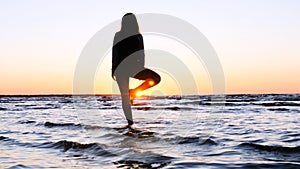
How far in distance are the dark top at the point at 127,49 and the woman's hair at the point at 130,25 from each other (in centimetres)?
16

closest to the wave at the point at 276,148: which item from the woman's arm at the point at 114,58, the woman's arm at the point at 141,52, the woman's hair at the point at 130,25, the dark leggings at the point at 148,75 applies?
the dark leggings at the point at 148,75

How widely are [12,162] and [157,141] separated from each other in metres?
2.59

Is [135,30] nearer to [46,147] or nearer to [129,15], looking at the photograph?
[129,15]

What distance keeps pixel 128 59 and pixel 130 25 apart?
0.81 m

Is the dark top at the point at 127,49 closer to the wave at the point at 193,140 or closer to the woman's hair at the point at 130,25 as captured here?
the woman's hair at the point at 130,25

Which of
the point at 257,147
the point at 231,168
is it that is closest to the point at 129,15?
the point at 257,147

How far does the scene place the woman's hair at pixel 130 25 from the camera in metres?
8.42

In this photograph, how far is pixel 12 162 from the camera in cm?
527

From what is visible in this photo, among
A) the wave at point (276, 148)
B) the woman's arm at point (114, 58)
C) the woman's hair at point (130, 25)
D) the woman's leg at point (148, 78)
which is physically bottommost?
the wave at point (276, 148)

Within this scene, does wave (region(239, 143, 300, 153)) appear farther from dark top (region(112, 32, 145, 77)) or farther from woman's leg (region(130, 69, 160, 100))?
dark top (region(112, 32, 145, 77))

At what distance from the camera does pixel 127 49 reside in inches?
323

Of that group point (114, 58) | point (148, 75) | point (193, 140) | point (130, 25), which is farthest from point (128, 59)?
point (193, 140)

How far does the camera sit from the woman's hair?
842 cm

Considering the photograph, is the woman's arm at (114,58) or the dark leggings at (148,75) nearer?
the dark leggings at (148,75)
